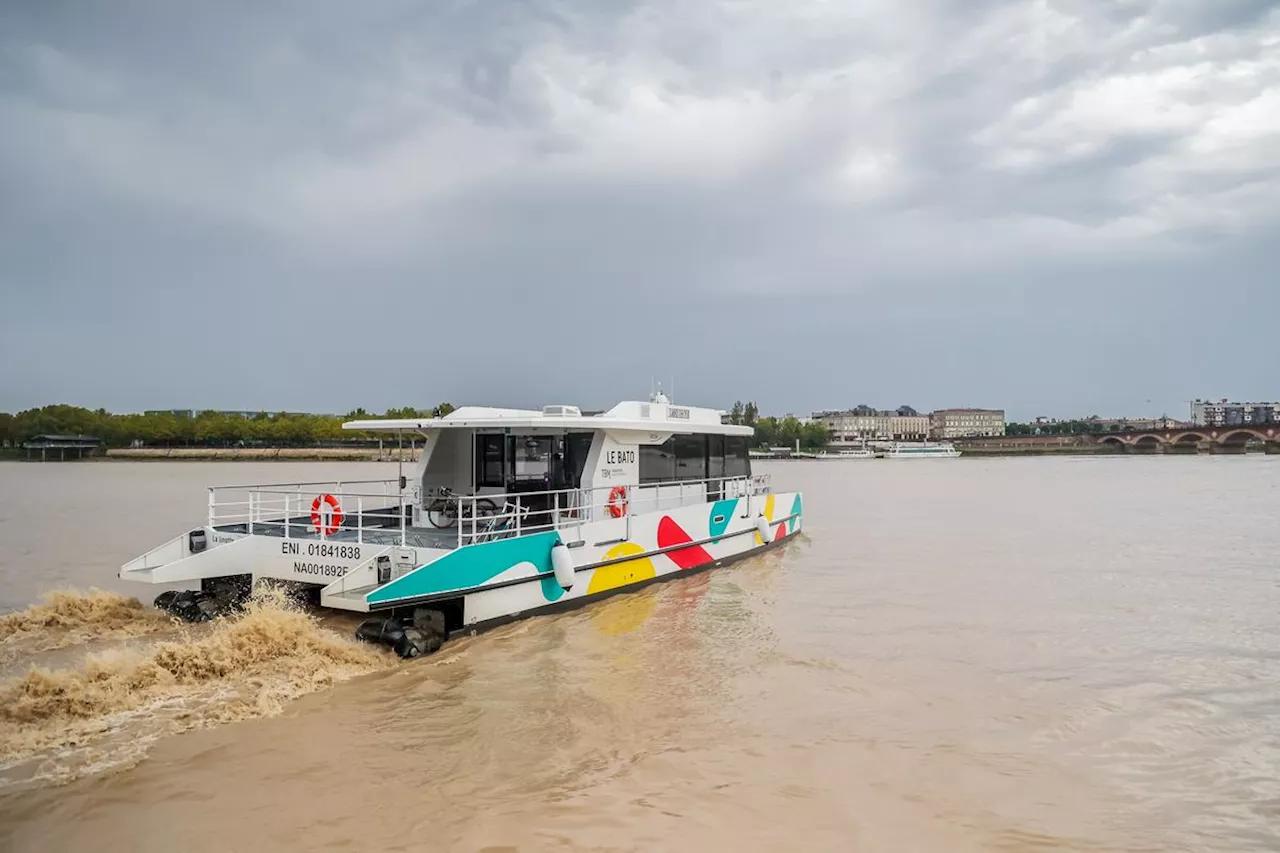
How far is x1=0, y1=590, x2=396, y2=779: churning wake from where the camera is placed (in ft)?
21.4

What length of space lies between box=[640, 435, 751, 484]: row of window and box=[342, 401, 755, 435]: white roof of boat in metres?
0.36

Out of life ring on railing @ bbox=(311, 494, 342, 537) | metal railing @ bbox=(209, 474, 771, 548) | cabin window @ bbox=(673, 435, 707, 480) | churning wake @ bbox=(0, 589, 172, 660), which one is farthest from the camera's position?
cabin window @ bbox=(673, 435, 707, 480)

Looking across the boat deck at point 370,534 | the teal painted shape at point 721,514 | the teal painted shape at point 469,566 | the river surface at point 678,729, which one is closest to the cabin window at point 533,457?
the boat deck at point 370,534

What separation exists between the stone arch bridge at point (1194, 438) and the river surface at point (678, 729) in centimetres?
11131

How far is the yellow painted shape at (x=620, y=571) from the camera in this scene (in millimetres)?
12211

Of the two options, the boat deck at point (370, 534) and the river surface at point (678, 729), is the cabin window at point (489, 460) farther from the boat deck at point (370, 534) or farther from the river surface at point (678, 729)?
the river surface at point (678, 729)

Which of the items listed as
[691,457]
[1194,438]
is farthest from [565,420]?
[1194,438]

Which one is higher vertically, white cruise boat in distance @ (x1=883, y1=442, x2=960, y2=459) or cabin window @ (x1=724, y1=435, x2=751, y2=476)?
cabin window @ (x1=724, y1=435, x2=751, y2=476)

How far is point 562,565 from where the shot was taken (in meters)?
11.0

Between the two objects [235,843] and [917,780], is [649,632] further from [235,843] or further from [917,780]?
[235,843]

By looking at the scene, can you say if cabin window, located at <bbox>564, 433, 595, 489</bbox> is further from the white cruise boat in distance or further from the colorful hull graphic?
the white cruise boat in distance

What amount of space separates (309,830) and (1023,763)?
5.64 metres

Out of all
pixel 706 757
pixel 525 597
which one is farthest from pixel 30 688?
pixel 706 757

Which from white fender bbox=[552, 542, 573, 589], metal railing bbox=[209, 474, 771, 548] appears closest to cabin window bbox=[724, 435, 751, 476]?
metal railing bbox=[209, 474, 771, 548]
